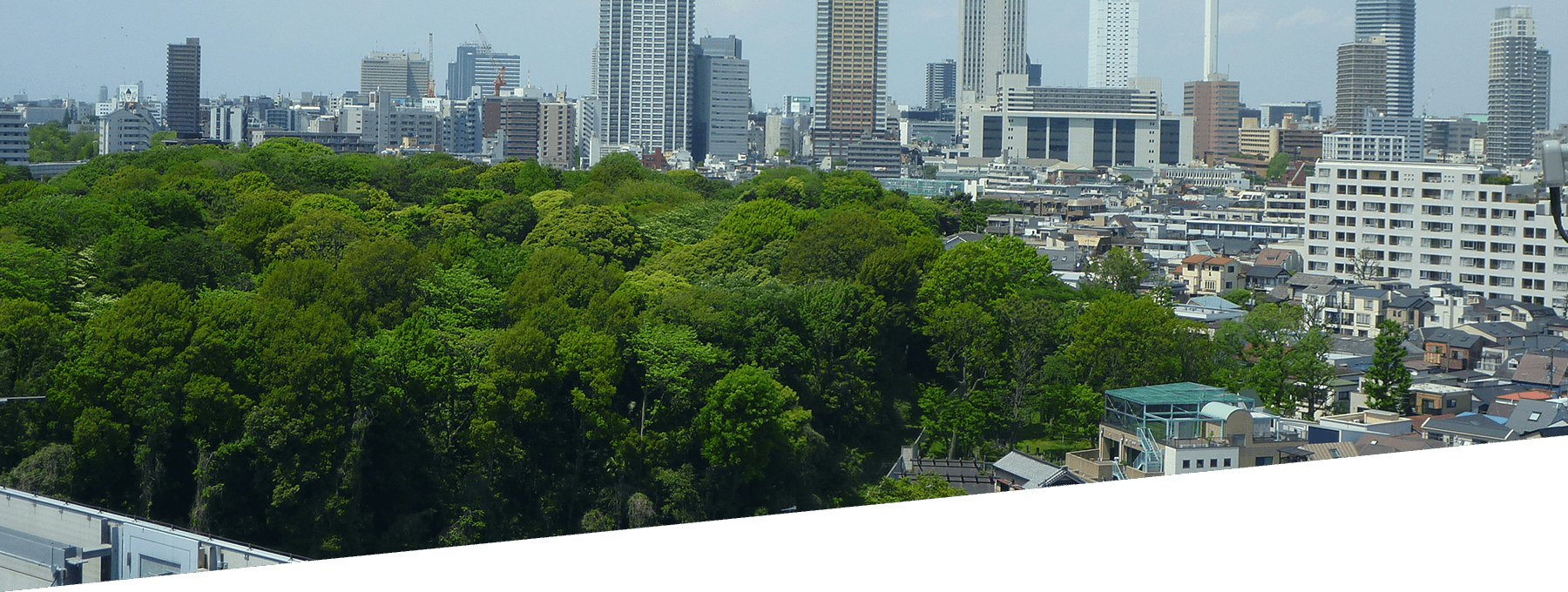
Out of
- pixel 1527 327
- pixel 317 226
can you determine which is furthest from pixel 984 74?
pixel 317 226

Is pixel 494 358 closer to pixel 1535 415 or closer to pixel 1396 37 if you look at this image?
pixel 1535 415

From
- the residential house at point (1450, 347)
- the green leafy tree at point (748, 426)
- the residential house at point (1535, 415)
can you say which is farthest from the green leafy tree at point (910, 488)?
the residential house at point (1450, 347)

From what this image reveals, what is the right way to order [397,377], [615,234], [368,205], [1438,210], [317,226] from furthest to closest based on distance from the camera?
[1438,210]
[368,205]
[615,234]
[317,226]
[397,377]

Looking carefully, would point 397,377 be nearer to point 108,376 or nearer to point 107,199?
point 108,376

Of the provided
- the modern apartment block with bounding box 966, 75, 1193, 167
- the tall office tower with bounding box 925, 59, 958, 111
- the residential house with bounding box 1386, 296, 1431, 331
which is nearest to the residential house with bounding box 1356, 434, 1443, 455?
the residential house with bounding box 1386, 296, 1431, 331

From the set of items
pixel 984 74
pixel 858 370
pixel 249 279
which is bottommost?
pixel 858 370

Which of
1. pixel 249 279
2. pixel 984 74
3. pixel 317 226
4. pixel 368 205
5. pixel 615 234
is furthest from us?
pixel 984 74

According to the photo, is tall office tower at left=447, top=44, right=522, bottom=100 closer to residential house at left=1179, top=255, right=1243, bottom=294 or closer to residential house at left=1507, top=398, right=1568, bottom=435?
residential house at left=1179, top=255, right=1243, bottom=294
